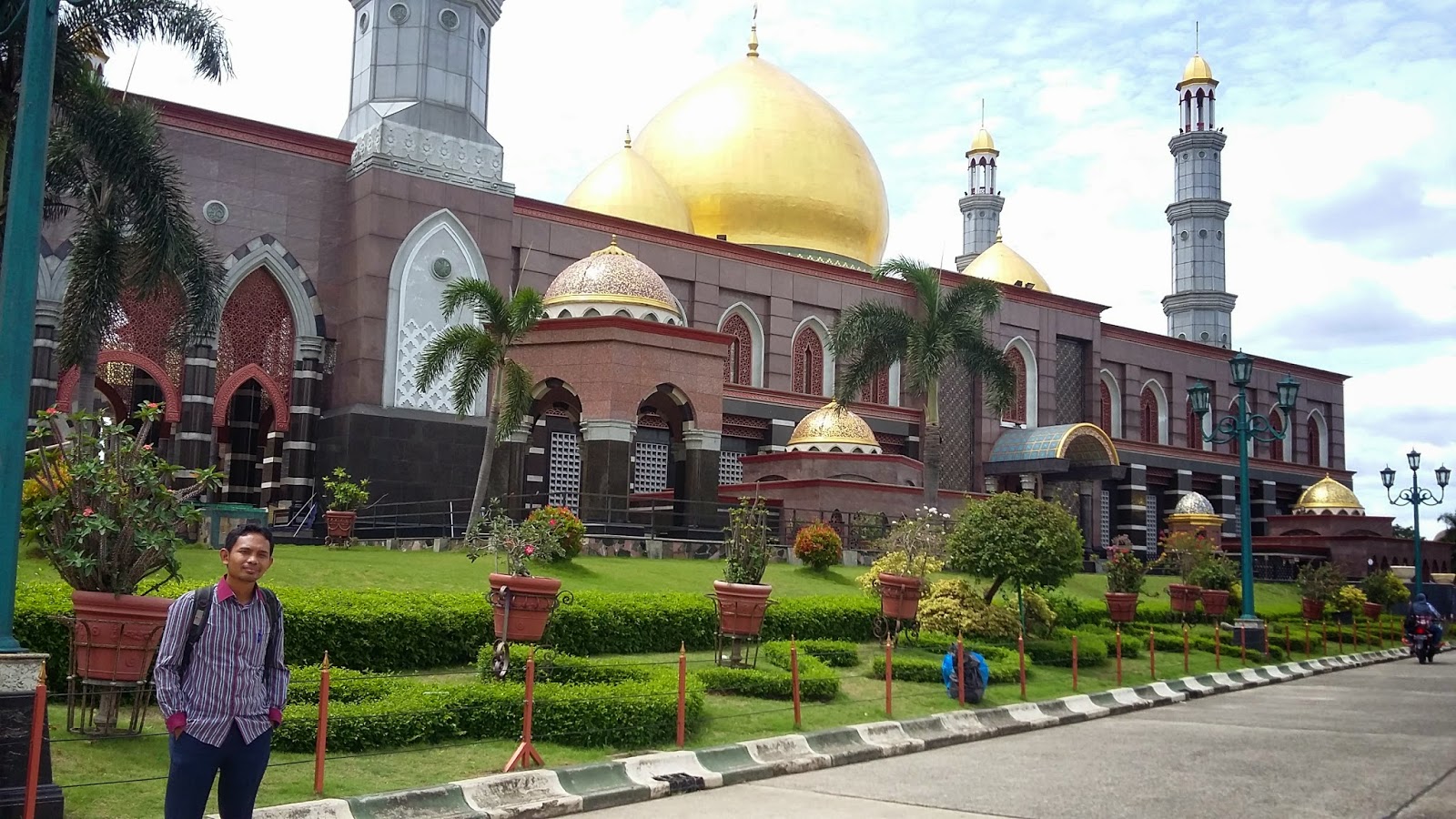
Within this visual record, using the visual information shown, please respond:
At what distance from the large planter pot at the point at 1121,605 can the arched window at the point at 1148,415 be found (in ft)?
85.8

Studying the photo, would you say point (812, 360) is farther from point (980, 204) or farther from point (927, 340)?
point (980, 204)

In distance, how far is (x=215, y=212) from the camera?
25.9m

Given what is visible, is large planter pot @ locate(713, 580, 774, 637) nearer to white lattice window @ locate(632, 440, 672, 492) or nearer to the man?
the man

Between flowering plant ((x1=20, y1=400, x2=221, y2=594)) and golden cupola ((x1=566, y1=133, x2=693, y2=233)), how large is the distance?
26.7 m

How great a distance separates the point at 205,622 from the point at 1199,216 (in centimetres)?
5199

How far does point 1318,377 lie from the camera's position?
5438 cm

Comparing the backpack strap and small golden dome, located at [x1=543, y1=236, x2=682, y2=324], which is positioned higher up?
small golden dome, located at [x1=543, y1=236, x2=682, y2=324]

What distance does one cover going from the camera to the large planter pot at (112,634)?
8.27 m

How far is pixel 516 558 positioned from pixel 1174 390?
40.3 m

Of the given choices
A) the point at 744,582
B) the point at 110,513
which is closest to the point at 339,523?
the point at 744,582

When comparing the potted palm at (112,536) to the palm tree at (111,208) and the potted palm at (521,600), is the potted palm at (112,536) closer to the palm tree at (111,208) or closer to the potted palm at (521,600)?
the potted palm at (521,600)

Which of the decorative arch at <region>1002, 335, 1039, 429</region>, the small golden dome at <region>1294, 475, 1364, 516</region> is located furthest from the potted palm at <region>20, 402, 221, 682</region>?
the small golden dome at <region>1294, 475, 1364, 516</region>

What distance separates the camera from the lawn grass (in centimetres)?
745

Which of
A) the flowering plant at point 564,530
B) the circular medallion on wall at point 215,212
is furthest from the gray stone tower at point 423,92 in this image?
the flowering plant at point 564,530
